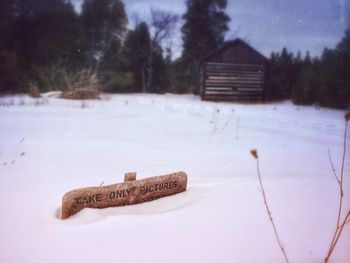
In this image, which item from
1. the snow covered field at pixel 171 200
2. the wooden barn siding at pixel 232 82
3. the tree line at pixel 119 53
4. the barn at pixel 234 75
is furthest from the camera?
the wooden barn siding at pixel 232 82

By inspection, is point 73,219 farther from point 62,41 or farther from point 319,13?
point 62,41

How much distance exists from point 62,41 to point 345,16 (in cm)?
533

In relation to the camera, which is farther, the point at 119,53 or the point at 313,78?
the point at 313,78

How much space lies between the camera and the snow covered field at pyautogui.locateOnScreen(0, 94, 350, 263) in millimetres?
1719

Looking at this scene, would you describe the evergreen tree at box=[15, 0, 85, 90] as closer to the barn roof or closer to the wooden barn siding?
the wooden barn siding

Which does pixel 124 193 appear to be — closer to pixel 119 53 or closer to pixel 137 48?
pixel 119 53

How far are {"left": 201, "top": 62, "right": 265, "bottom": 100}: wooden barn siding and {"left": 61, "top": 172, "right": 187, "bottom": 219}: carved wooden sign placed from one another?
1390 centimetres

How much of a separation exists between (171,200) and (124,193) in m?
0.40

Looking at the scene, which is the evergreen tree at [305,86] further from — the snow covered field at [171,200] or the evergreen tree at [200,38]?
the snow covered field at [171,200]

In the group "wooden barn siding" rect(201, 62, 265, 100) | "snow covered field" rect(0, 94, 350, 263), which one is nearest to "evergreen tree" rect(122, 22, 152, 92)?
"snow covered field" rect(0, 94, 350, 263)

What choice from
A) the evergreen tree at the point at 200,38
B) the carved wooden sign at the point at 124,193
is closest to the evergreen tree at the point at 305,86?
the evergreen tree at the point at 200,38

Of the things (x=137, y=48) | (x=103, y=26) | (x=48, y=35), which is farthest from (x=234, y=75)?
(x=48, y=35)

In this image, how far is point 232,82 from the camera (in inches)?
634

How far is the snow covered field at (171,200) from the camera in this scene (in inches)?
67.7
